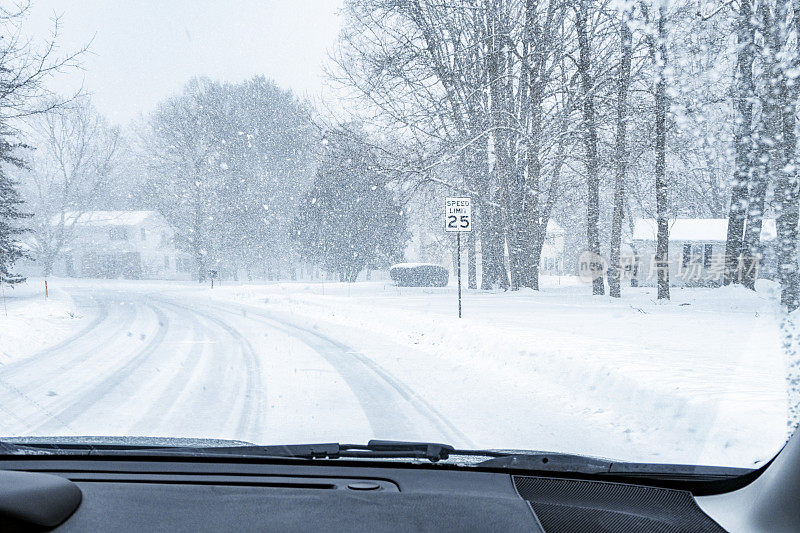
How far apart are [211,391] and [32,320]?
9.57 metres

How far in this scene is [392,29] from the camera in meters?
21.9

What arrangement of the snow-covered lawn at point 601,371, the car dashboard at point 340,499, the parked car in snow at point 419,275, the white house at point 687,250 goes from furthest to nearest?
the parked car in snow at point 419,275 < the white house at point 687,250 < the snow-covered lawn at point 601,371 < the car dashboard at point 340,499

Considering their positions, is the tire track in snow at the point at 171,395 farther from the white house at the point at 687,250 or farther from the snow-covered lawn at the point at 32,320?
the white house at the point at 687,250

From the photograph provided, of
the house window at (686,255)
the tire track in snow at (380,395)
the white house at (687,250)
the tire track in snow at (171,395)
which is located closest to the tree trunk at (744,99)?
the tire track in snow at (380,395)

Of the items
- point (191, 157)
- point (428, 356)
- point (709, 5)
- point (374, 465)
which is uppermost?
point (709, 5)

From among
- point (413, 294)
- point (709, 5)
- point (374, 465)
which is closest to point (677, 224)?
point (413, 294)

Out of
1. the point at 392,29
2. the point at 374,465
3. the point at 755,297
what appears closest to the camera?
the point at 374,465

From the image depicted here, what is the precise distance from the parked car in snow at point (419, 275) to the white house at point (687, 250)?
9292 mm

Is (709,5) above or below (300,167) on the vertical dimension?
above

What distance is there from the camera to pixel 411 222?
2120 cm

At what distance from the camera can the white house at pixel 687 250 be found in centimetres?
2300

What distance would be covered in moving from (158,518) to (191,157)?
7.39 m

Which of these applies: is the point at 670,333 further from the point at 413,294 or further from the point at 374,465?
the point at 413,294

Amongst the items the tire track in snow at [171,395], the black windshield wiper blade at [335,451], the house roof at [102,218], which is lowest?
the tire track in snow at [171,395]
